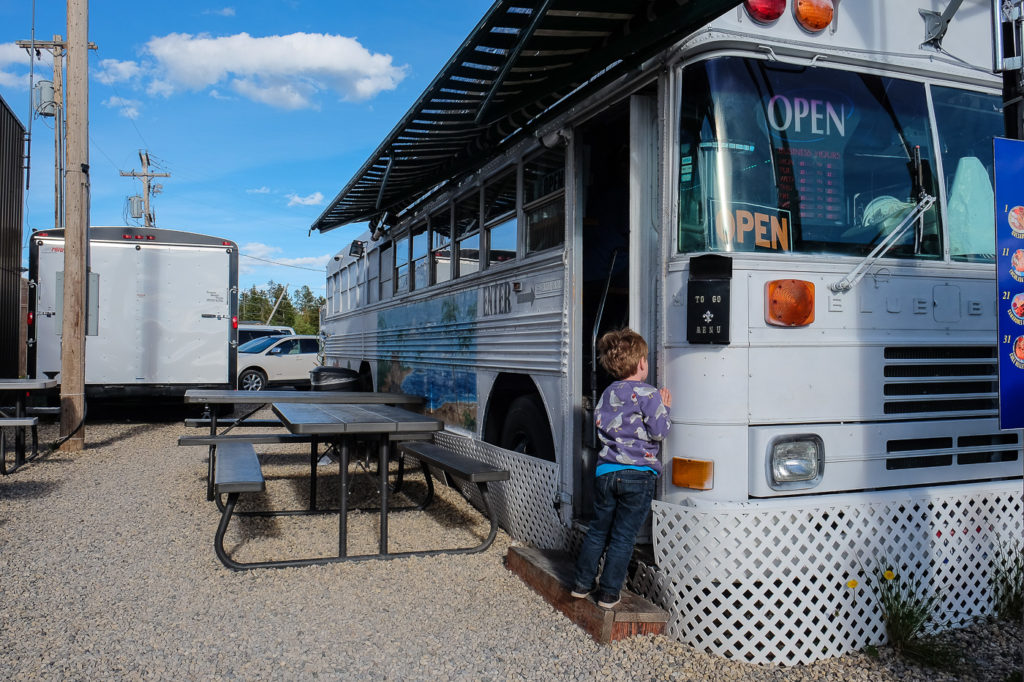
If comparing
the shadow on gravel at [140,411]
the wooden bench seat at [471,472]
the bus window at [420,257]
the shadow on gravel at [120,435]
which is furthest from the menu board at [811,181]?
the shadow on gravel at [140,411]

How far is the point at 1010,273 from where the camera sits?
9.05 feet

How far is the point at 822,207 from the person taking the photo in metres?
3.55

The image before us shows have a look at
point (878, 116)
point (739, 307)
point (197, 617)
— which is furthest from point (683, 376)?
point (197, 617)

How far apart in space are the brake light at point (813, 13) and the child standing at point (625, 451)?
1560 mm

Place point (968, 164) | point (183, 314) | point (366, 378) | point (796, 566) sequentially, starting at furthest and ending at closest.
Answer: point (183, 314) < point (366, 378) < point (968, 164) < point (796, 566)

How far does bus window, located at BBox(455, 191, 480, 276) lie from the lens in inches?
233

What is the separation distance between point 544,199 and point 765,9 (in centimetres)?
171

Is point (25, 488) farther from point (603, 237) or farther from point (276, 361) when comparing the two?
point (276, 361)

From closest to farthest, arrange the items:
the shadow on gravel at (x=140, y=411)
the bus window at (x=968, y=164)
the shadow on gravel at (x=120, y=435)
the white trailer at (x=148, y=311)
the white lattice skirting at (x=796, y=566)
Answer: the white lattice skirting at (x=796, y=566) → the bus window at (x=968, y=164) → the shadow on gravel at (x=120, y=435) → the white trailer at (x=148, y=311) → the shadow on gravel at (x=140, y=411)

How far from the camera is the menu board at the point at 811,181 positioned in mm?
3490

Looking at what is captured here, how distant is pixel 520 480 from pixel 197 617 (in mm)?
1947

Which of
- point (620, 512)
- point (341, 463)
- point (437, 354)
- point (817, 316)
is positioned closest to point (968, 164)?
point (817, 316)

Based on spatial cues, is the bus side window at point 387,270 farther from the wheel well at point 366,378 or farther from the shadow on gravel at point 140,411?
the shadow on gravel at point 140,411

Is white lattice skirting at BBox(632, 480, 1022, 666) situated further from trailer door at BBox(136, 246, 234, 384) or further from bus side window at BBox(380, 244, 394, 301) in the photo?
trailer door at BBox(136, 246, 234, 384)
